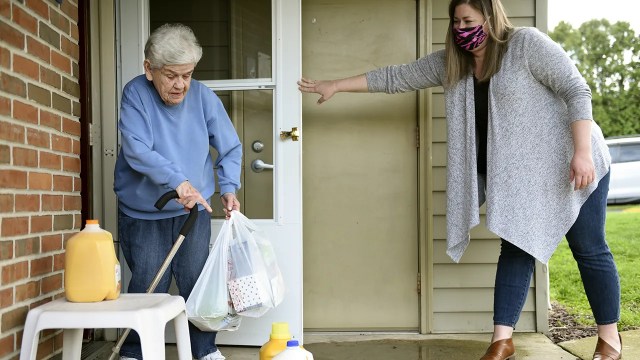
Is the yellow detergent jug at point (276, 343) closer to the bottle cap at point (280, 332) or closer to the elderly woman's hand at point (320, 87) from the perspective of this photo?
the bottle cap at point (280, 332)

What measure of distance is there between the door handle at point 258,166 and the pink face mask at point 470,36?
3.46ft

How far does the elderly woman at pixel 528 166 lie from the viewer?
2656 millimetres

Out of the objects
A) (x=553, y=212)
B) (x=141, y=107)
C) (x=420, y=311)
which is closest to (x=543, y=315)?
(x=420, y=311)

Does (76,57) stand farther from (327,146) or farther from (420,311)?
(420,311)

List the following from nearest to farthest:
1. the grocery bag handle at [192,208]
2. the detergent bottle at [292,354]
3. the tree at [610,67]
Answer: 1. the detergent bottle at [292,354]
2. the grocery bag handle at [192,208]
3. the tree at [610,67]

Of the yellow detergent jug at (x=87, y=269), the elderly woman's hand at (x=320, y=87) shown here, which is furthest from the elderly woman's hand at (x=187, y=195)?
the elderly woman's hand at (x=320, y=87)

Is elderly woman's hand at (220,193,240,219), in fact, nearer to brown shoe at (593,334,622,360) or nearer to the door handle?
the door handle

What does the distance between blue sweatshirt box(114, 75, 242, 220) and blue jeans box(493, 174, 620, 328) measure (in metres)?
1.19

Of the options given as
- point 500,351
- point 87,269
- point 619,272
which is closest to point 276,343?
point 87,269

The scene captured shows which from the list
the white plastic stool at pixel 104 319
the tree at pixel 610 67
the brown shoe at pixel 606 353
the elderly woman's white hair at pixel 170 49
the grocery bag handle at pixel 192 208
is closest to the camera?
the white plastic stool at pixel 104 319

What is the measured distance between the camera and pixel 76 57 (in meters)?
2.67

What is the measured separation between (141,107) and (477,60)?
4.47ft

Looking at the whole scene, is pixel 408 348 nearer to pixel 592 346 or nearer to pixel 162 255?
pixel 592 346

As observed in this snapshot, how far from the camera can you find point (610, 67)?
1697 centimetres
